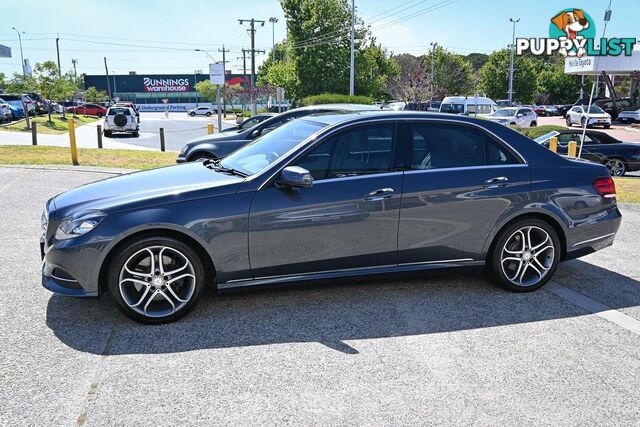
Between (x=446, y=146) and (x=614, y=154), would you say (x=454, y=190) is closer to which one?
(x=446, y=146)

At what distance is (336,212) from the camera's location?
4.45 m

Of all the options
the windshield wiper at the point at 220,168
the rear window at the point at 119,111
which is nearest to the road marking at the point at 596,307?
the windshield wiper at the point at 220,168

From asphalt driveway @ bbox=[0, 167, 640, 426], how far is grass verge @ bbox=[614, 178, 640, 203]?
5118 millimetres

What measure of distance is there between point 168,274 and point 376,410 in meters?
1.91

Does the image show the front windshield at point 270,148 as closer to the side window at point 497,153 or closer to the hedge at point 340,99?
the side window at point 497,153

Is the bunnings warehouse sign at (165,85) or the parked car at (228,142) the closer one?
the parked car at (228,142)

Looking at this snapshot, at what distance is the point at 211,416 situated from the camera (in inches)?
120

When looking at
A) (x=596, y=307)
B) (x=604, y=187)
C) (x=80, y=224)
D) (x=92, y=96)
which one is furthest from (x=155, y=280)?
(x=92, y=96)

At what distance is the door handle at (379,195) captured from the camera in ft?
14.9

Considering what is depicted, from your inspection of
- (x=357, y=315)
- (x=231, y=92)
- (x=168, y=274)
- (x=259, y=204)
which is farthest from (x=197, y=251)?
(x=231, y=92)

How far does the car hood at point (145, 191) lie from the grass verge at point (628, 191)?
7886mm

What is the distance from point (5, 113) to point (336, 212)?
33.1m

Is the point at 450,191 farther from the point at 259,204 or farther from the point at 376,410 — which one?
the point at 376,410

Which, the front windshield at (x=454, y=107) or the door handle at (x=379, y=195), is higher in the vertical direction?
the front windshield at (x=454, y=107)
